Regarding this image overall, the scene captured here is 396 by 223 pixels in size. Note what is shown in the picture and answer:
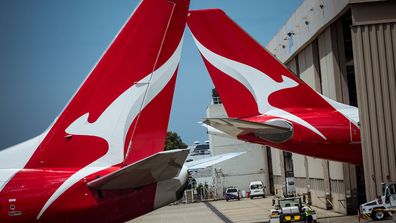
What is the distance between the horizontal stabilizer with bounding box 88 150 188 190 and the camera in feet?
33.4

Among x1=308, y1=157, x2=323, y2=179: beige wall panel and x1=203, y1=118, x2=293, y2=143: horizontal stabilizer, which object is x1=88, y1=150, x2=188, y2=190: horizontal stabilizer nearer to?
x1=203, y1=118, x2=293, y2=143: horizontal stabilizer

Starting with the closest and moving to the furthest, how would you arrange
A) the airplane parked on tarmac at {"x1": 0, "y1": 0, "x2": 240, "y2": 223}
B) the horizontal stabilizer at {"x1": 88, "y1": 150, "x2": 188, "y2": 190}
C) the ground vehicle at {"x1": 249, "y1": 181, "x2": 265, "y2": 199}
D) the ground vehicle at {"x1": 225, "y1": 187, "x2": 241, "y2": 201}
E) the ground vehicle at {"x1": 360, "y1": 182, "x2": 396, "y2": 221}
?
the horizontal stabilizer at {"x1": 88, "y1": 150, "x2": 188, "y2": 190} → the airplane parked on tarmac at {"x1": 0, "y1": 0, "x2": 240, "y2": 223} → the ground vehicle at {"x1": 360, "y1": 182, "x2": 396, "y2": 221} → the ground vehicle at {"x1": 225, "y1": 187, "x2": 241, "y2": 201} → the ground vehicle at {"x1": 249, "y1": 181, "x2": 265, "y2": 199}

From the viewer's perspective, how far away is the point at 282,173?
5575 centimetres

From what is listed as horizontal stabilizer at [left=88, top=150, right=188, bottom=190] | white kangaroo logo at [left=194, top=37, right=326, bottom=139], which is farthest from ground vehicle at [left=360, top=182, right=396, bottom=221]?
horizontal stabilizer at [left=88, top=150, right=188, bottom=190]

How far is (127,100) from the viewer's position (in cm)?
1227

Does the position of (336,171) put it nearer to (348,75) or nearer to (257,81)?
(348,75)

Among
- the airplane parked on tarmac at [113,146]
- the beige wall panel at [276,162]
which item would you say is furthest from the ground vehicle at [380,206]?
the beige wall panel at [276,162]

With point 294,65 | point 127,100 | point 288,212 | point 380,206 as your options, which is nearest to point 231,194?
point 294,65

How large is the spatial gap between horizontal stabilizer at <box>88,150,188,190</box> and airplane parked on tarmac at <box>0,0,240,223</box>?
0.02 meters

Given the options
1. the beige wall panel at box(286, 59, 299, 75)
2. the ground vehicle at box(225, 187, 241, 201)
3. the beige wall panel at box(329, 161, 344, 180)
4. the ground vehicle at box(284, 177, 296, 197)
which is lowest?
the ground vehicle at box(225, 187, 241, 201)

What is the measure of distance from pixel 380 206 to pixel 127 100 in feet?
60.8

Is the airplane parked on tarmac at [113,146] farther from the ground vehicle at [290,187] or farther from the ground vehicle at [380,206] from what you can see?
the ground vehicle at [290,187]

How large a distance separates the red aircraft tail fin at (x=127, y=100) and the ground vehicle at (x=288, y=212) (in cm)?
1736

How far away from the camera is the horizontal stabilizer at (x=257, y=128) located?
20.4 m
